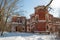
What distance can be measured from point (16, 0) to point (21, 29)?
23942mm

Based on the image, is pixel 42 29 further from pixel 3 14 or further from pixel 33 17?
pixel 3 14

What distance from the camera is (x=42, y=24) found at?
37000 millimetres

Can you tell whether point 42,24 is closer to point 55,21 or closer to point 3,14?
point 55,21

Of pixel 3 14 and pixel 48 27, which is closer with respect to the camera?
pixel 3 14

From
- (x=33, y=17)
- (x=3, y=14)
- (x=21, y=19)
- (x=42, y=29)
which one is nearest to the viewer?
(x=3, y=14)

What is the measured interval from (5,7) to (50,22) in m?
22.2

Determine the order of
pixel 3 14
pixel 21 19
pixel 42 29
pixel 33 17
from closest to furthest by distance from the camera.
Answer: pixel 3 14, pixel 42 29, pixel 33 17, pixel 21 19

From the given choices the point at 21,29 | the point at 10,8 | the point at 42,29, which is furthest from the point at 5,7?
the point at 21,29

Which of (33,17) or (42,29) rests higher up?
(33,17)

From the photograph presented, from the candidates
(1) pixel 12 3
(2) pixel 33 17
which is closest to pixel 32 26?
(2) pixel 33 17

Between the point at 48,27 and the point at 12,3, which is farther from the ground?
the point at 12,3

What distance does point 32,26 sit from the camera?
38531mm

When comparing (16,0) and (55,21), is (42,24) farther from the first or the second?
(16,0)

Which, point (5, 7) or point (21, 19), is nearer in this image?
point (5, 7)
